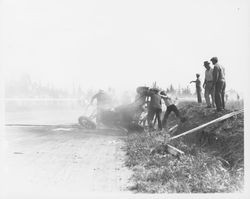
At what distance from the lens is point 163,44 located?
21.7 feet

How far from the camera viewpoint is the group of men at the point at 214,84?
6523 mm

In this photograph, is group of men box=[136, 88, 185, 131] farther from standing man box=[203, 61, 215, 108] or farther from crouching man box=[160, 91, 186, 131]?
standing man box=[203, 61, 215, 108]

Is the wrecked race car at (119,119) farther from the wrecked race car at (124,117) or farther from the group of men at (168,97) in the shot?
the group of men at (168,97)

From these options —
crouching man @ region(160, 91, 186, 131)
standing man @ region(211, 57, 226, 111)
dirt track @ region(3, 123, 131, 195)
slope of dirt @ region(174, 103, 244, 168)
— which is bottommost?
dirt track @ region(3, 123, 131, 195)

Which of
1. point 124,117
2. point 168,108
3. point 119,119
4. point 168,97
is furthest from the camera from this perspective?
point 119,119

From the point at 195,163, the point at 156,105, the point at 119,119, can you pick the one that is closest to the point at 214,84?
the point at 156,105

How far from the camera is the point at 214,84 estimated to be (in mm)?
6637

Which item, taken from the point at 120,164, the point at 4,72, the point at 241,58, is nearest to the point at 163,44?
the point at 241,58

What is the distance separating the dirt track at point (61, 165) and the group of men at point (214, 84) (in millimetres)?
1987

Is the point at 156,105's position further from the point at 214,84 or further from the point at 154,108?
the point at 214,84

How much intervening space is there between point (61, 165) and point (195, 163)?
2.27m

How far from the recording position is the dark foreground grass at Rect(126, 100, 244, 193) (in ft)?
17.4

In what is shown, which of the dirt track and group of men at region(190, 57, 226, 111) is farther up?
Answer: group of men at region(190, 57, 226, 111)

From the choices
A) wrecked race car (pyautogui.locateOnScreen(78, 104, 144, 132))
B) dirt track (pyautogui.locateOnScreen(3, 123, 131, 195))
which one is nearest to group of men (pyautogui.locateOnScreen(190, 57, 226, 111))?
Result: wrecked race car (pyautogui.locateOnScreen(78, 104, 144, 132))
